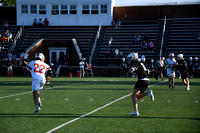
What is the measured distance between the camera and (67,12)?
52.8 meters

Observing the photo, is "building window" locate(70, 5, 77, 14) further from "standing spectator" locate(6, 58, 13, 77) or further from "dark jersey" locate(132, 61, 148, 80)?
"dark jersey" locate(132, 61, 148, 80)

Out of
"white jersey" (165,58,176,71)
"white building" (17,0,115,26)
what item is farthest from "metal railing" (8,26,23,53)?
"white jersey" (165,58,176,71)

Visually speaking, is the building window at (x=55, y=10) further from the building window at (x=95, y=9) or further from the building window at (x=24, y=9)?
the building window at (x=95, y=9)

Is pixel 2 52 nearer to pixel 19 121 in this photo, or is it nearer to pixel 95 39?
pixel 95 39

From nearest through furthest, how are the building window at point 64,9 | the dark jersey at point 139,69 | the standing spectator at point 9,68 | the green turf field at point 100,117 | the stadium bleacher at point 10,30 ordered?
the green turf field at point 100,117 → the dark jersey at point 139,69 → the standing spectator at point 9,68 → the stadium bleacher at point 10,30 → the building window at point 64,9

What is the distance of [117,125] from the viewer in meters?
9.47

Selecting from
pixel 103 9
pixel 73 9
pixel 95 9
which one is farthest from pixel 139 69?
pixel 73 9

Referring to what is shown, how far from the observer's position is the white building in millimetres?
51938

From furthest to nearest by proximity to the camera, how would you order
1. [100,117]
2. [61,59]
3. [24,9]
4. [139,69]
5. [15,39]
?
1. [24,9]
2. [15,39]
3. [61,59]
4. [139,69]
5. [100,117]

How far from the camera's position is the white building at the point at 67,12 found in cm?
5194

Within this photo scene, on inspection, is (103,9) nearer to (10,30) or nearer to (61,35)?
(61,35)

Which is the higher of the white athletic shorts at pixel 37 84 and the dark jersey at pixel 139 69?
the dark jersey at pixel 139 69

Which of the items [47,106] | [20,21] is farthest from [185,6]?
[47,106]

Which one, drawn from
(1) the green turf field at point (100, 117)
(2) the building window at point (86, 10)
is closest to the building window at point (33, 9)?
(2) the building window at point (86, 10)
